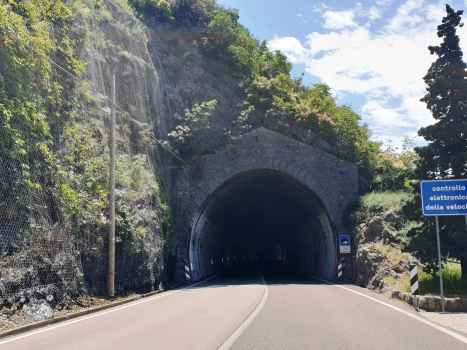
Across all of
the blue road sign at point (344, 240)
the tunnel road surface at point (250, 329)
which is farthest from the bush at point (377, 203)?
the tunnel road surface at point (250, 329)

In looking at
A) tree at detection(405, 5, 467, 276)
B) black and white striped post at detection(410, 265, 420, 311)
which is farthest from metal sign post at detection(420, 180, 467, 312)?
tree at detection(405, 5, 467, 276)

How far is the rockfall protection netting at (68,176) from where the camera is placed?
28.9 ft

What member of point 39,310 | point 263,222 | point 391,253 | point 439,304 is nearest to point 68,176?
point 39,310

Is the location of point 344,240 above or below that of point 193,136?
below

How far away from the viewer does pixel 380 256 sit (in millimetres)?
15977

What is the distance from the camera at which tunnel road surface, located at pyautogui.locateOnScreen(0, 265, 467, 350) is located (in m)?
5.84

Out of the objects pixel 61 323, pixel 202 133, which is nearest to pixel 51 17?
pixel 61 323

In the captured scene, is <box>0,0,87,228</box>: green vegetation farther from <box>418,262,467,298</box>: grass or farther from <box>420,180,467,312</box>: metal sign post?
<box>418,262,467,298</box>: grass

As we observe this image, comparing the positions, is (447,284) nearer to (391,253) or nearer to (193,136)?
(391,253)

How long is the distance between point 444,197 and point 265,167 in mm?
13528

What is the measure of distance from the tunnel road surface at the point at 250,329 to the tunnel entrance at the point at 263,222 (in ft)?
43.2

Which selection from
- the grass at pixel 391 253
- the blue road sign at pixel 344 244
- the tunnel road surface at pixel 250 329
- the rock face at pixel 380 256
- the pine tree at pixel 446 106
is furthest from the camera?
the blue road sign at pixel 344 244

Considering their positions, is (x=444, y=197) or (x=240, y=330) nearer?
(x=240, y=330)

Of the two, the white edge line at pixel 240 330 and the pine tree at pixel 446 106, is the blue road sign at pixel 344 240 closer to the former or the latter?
the pine tree at pixel 446 106
